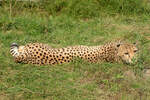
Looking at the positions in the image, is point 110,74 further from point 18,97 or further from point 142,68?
point 18,97

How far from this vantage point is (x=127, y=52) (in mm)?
4656

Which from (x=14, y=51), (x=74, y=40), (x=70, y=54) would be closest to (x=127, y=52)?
(x=70, y=54)

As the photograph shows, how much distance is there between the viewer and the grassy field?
391cm

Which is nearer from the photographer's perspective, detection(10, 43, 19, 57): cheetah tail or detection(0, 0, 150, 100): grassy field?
detection(0, 0, 150, 100): grassy field

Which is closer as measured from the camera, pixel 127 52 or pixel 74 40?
pixel 127 52

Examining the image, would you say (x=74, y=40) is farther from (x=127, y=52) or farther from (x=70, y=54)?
(x=127, y=52)

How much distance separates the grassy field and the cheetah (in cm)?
10

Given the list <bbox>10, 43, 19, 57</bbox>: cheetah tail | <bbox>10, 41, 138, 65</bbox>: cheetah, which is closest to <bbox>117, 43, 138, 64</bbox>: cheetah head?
<bbox>10, 41, 138, 65</bbox>: cheetah

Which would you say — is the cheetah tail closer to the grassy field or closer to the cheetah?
the cheetah

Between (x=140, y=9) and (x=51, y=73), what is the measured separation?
335cm

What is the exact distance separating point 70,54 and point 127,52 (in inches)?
31.7

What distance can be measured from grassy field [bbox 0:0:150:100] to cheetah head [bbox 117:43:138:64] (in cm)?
10

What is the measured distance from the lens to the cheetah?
4566 mm

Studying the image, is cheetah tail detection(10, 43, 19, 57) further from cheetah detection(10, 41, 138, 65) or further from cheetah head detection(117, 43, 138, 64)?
cheetah head detection(117, 43, 138, 64)
